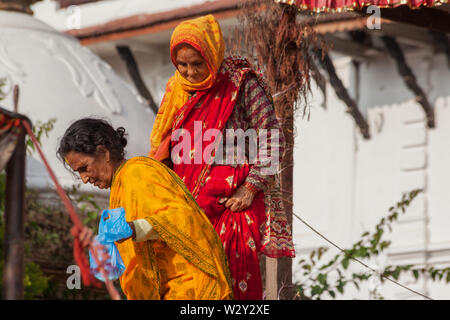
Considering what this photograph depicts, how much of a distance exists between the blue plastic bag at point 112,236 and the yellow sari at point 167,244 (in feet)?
0.38

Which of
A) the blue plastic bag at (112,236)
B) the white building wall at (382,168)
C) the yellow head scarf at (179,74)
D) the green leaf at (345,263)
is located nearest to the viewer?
the blue plastic bag at (112,236)

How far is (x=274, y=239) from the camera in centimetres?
652

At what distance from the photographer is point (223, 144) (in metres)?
6.56

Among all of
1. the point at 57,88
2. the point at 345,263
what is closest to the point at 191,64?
the point at 345,263

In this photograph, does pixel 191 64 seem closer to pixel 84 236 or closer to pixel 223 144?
pixel 223 144

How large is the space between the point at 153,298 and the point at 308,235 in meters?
8.37

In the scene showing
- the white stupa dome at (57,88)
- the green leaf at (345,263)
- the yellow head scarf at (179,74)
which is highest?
the white stupa dome at (57,88)

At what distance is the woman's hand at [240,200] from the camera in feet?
21.1

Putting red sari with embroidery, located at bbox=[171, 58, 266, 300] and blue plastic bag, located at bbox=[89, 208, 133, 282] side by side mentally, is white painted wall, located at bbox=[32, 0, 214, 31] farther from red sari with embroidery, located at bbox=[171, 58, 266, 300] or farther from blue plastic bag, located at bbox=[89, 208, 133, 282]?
blue plastic bag, located at bbox=[89, 208, 133, 282]

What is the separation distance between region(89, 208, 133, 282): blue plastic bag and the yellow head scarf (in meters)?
0.92

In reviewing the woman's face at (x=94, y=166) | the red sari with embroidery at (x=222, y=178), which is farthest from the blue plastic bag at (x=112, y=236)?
the red sari with embroidery at (x=222, y=178)

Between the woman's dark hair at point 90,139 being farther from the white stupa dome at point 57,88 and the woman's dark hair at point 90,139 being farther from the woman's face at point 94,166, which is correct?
the white stupa dome at point 57,88

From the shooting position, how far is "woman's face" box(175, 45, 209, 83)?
6.42 meters

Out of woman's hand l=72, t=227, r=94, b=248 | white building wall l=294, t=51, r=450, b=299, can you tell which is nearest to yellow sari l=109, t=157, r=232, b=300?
woman's hand l=72, t=227, r=94, b=248
